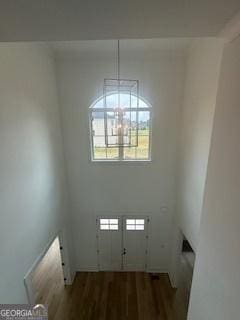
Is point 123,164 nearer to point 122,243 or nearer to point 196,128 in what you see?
point 196,128

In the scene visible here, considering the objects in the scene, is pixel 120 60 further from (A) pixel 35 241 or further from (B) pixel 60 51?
(A) pixel 35 241

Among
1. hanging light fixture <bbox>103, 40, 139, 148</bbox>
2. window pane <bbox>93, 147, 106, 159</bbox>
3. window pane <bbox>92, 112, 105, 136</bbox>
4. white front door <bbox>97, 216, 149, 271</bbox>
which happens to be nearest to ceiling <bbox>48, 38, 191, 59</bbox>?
hanging light fixture <bbox>103, 40, 139, 148</bbox>

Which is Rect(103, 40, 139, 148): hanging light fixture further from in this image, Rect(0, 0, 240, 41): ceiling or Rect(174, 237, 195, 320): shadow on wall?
Rect(174, 237, 195, 320): shadow on wall

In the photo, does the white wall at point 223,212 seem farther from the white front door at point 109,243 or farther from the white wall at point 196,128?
the white front door at point 109,243

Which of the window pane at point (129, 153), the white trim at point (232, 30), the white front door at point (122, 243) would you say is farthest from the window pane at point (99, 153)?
the white trim at point (232, 30)

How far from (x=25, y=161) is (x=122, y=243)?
Answer: 161 inches

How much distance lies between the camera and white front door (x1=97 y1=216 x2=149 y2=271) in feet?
20.1

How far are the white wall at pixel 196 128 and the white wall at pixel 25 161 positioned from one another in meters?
3.08

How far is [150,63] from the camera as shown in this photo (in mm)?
4957

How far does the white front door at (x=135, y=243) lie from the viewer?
611 cm

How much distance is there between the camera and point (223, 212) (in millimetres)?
1911

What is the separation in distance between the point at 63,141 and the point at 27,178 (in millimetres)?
1997

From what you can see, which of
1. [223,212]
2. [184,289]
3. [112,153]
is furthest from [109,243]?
[223,212]

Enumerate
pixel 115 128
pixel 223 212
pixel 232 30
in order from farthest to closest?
1. pixel 115 128
2. pixel 223 212
3. pixel 232 30
